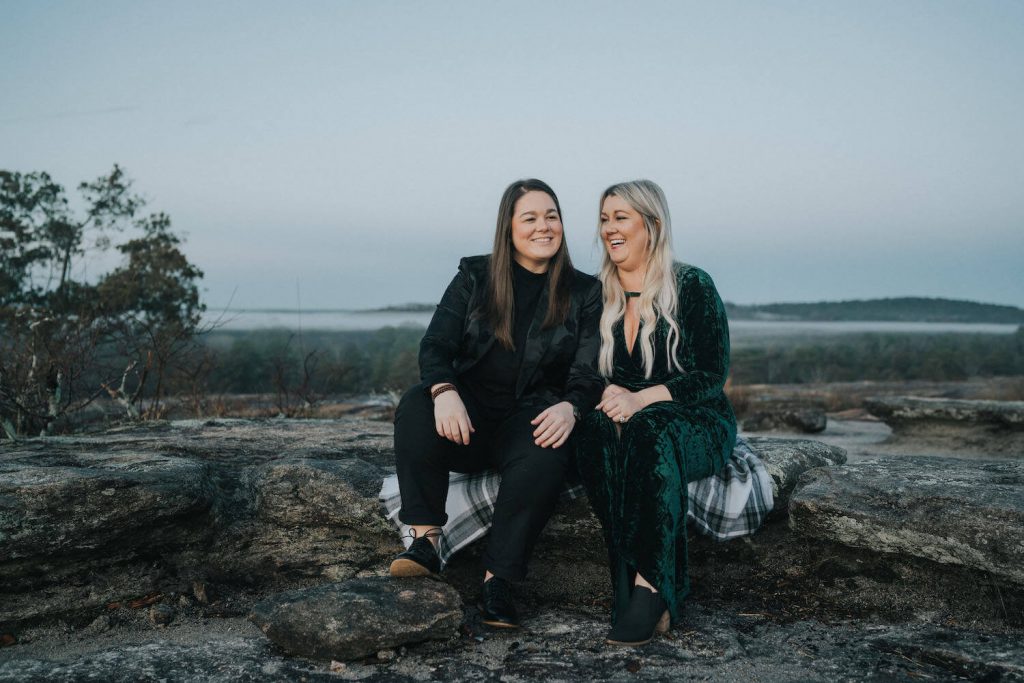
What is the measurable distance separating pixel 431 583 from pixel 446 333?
3.59 ft

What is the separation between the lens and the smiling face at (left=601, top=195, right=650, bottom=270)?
11.5 feet

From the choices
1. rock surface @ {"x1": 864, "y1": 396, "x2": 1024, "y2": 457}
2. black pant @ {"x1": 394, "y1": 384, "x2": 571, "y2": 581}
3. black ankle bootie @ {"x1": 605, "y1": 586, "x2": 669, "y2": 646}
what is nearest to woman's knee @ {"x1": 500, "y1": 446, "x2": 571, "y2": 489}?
black pant @ {"x1": 394, "y1": 384, "x2": 571, "y2": 581}

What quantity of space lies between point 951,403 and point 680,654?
6443 mm

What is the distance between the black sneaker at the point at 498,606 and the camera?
2.90 meters

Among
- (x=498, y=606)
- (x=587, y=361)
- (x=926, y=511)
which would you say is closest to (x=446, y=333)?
(x=587, y=361)

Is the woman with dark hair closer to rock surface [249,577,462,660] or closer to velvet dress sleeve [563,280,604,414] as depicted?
velvet dress sleeve [563,280,604,414]

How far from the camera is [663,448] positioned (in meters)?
2.92

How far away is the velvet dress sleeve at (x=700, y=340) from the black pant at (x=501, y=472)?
0.62 m

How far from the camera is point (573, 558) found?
3455 mm

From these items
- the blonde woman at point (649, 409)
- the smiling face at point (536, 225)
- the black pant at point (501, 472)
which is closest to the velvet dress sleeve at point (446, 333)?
the black pant at point (501, 472)

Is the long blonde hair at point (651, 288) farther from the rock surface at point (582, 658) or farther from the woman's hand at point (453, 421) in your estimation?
the rock surface at point (582, 658)

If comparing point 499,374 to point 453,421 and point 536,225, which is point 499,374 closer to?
point 453,421

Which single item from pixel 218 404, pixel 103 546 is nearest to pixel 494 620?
pixel 103 546

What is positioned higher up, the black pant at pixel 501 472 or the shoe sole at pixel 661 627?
the black pant at pixel 501 472
